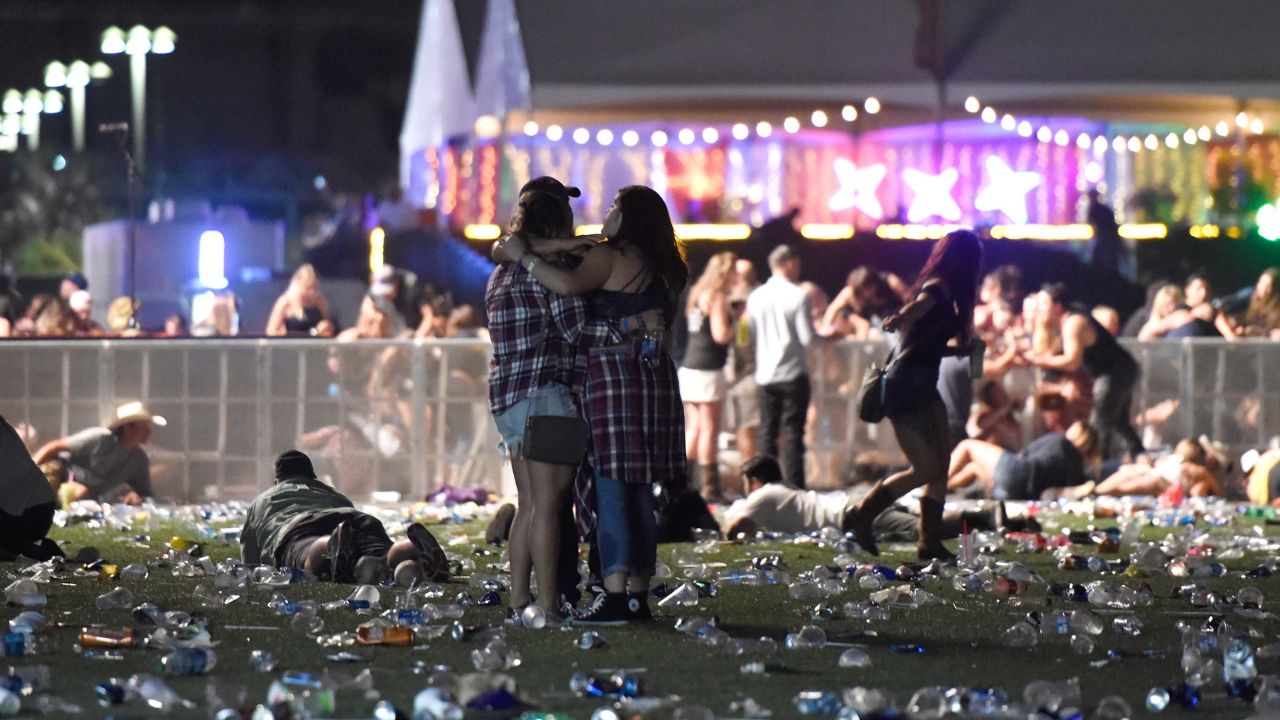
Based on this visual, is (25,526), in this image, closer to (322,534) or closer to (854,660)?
(322,534)

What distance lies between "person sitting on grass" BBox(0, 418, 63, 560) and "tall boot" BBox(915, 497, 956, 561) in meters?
3.94

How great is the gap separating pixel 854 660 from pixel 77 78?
38.4m

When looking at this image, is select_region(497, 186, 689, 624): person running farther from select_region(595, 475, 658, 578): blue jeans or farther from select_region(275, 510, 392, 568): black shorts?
select_region(275, 510, 392, 568): black shorts

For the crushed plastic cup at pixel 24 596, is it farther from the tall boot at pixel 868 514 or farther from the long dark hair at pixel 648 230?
the tall boot at pixel 868 514

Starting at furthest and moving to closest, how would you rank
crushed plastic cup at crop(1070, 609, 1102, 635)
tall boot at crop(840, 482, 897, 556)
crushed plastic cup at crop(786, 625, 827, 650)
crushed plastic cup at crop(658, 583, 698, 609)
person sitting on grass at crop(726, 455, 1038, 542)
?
person sitting on grass at crop(726, 455, 1038, 542)
tall boot at crop(840, 482, 897, 556)
crushed plastic cup at crop(658, 583, 698, 609)
crushed plastic cup at crop(1070, 609, 1102, 635)
crushed plastic cup at crop(786, 625, 827, 650)

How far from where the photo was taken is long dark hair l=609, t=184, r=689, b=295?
23.3 feet

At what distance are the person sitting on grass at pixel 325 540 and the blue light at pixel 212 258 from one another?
14998 millimetres

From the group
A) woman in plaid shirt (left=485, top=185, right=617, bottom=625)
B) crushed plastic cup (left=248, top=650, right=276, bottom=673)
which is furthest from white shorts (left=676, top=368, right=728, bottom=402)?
crushed plastic cup (left=248, top=650, right=276, bottom=673)

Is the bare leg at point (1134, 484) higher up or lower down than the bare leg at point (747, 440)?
lower down

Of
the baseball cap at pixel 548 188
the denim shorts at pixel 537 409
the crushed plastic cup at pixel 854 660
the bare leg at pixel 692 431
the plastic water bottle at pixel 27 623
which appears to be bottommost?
the plastic water bottle at pixel 27 623

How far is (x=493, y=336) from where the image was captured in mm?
7031

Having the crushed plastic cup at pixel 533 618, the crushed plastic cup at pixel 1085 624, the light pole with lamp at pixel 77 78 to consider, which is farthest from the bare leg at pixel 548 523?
the light pole with lamp at pixel 77 78

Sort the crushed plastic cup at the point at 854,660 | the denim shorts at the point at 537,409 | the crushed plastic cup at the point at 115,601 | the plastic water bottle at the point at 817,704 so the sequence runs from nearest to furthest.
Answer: the plastic water bottle at the point at 817,704 < the crushed plastic cup at the point at 854,660 < the denim shorts at the point at 537,409 < the crushed plastic cup at the point at 115,601

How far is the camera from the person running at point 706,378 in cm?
1435
